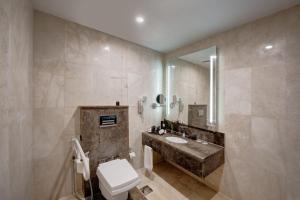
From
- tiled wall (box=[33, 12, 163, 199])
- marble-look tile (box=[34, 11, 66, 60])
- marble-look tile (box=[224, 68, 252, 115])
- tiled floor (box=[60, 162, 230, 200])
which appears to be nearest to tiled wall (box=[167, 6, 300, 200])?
marble-look tile (box=[224, 68, 252, 115])

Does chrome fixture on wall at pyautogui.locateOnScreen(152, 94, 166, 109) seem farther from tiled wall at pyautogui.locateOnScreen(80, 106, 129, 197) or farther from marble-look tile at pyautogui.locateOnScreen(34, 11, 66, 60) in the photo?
marble-look tile at pyautogui.locateOnScreen(34, 11, 66, 60)

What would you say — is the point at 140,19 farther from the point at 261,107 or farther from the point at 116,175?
the point at 116,175

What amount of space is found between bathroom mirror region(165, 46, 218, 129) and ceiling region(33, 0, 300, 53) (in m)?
0.43

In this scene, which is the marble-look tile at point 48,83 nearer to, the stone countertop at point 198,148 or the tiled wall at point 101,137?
the tiled wall at point 101,137

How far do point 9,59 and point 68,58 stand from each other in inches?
42.8

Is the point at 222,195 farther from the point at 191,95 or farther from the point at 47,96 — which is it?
the point at 47,96

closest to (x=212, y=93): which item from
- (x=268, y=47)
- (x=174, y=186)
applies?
(x=268, y=47)

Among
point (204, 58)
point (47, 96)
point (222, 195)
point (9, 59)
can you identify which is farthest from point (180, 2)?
point (222, 195)

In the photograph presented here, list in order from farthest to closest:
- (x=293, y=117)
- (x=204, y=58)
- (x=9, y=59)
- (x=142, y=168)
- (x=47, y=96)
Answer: (x=142, y=168), (x=204, y=58), (x=47, y=96), (x=293, y=117), (x=9, y=59)

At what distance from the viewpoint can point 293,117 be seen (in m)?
1.41

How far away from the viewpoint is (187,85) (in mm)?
2566

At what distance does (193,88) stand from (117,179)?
1893 mm

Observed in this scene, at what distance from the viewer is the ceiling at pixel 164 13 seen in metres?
1.43

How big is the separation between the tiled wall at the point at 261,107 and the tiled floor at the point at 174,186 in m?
0.35
